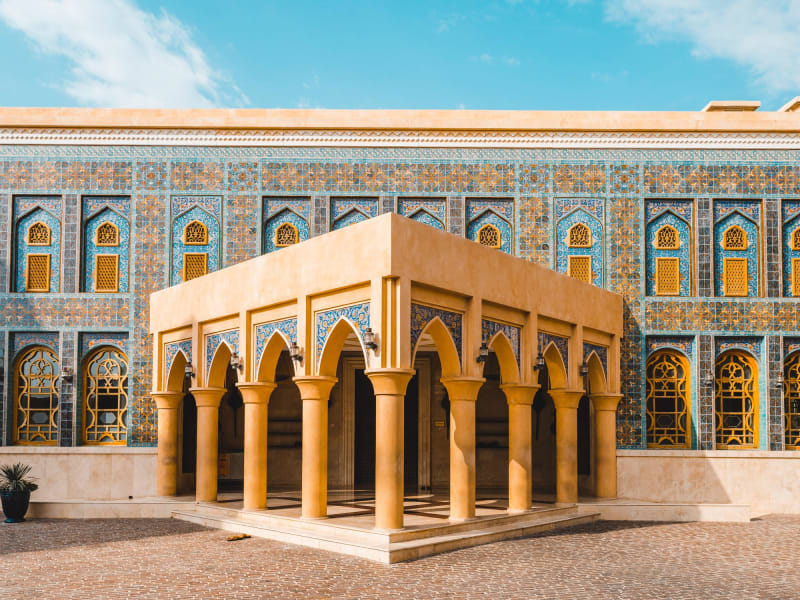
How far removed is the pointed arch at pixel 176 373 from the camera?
15930 millimetres

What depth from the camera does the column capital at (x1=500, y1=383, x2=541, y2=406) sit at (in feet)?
44.7

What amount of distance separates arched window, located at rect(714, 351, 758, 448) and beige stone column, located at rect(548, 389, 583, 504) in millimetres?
4009

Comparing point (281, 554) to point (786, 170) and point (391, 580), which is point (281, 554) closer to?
point (391, 580)

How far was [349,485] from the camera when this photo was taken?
18.1 m

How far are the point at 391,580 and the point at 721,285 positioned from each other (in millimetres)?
11206

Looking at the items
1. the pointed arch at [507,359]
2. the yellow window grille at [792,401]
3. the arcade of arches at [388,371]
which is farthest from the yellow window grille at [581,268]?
the pointed arch at [507,359]

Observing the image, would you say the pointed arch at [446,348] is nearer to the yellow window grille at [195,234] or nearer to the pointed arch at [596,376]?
the pointed arch at [596,376]

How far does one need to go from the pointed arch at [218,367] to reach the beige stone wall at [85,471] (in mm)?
2946

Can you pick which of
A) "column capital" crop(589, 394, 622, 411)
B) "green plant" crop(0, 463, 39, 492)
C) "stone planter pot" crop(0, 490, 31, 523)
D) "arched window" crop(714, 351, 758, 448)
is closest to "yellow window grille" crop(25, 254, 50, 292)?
"green plant" crop(0, 463, 39, 492)

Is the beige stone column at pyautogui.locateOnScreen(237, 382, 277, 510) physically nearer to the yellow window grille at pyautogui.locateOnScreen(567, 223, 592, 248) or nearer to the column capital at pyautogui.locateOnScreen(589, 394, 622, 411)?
the column capital at pyautogui.locateOnScreen(589, 394, 622, 411)

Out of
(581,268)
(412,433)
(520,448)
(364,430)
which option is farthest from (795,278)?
(364,430)

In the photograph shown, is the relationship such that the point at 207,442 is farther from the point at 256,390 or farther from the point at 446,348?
the point at 446,348

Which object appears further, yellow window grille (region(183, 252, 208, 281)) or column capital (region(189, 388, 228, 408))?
yellow window grille (region(183, 252, 208, 281))

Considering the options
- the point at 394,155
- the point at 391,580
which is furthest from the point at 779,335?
the point at 391,580
